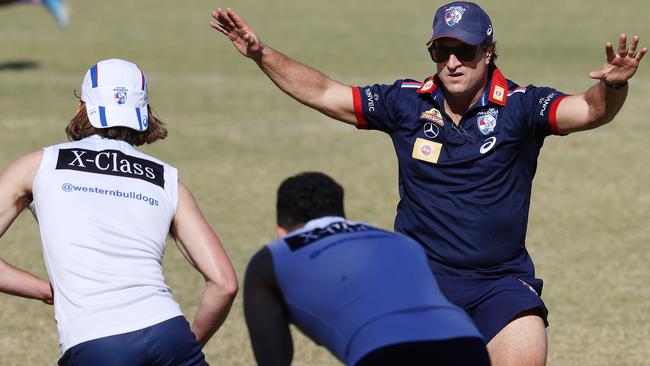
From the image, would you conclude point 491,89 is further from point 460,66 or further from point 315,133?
point 315,133

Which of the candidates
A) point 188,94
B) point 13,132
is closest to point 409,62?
point 188,94

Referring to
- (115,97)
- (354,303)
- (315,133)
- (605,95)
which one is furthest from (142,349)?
(315,133)

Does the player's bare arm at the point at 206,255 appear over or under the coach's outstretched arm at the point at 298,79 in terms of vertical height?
under

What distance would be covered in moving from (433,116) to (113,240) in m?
2.15

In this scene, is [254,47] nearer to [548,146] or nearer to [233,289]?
[233,289]

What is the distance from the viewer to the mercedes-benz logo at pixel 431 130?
6.58 meters

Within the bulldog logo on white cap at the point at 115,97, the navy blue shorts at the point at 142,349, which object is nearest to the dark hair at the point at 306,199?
the navy blue shorts at the point at 142,349

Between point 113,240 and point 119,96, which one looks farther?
point 119,96

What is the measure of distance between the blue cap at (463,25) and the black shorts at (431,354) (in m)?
2.30

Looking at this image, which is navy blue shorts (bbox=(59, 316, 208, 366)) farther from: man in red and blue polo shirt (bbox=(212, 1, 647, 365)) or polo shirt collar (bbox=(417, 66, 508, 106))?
polo shirt collar (bbox=(417, 66, 508, 106))

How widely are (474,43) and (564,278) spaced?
4.05 m

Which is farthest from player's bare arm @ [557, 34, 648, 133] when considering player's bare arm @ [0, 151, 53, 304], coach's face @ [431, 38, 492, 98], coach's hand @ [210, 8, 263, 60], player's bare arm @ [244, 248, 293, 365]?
player's bare arm @ [0, 151, 53, 304]

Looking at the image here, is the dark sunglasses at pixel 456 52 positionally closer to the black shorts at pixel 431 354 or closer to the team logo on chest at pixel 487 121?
the team logo on chest at pixel 487 121

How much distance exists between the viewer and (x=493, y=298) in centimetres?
628
